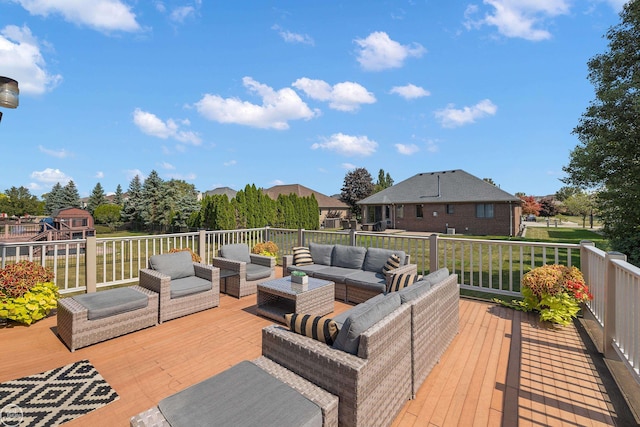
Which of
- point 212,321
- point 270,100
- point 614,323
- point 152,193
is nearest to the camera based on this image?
point 614,323

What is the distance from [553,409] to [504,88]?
9.33 meters

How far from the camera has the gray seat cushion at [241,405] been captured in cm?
134

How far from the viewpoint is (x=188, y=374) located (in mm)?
2564

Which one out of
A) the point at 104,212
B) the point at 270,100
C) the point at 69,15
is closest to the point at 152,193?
the point at 104,212

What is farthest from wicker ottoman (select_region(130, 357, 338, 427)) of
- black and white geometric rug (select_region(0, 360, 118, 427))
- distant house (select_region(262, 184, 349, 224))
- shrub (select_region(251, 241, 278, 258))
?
distant house (select_region(262, 184, 349, 224))

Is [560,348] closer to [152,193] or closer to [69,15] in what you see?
[69,15]

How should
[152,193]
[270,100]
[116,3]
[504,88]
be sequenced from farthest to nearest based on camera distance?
[152,193]
[270,100]
[504,88]
[116,3]

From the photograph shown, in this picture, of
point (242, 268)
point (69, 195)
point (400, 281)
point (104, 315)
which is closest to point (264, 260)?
point (242, 268)

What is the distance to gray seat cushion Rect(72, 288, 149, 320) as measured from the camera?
316 centimetres

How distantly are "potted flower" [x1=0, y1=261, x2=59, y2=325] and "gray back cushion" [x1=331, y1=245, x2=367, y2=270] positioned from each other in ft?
14.1

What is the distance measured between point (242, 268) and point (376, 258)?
94.2 inches

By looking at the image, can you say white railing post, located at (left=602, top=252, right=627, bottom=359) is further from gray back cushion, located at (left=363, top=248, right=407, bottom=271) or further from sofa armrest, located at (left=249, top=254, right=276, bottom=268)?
sofa armrest, located at (left=249, top=254, right=276, bottom=268)

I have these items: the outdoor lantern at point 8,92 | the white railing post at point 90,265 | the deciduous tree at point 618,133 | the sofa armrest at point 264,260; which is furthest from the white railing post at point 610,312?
the white railing post at point 90,265

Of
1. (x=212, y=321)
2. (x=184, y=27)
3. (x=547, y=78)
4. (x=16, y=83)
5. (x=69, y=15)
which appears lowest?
(x=212, y=321)
